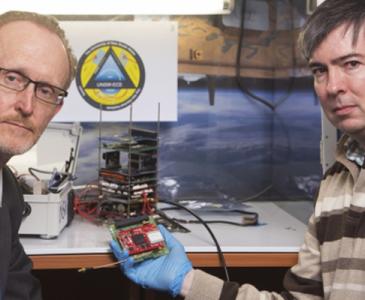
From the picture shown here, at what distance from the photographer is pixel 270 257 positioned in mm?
1280

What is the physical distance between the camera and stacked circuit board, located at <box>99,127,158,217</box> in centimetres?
150

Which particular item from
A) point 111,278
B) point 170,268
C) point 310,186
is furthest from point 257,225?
point 111,278

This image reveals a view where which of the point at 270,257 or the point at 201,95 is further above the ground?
the point at 201,95

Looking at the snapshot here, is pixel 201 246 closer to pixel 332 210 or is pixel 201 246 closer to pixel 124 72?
pixel 332 210

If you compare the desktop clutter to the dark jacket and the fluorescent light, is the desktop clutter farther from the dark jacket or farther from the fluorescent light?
the fluorescent light

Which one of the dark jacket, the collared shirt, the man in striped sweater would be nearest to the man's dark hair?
the man in striped sweater

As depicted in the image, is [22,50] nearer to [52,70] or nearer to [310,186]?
[52,70]

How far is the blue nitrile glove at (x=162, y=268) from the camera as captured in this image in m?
1.23

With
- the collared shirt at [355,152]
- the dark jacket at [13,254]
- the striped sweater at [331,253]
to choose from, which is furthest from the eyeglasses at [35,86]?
the collared shirt at [355,152]

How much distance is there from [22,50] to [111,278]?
3.77 feet

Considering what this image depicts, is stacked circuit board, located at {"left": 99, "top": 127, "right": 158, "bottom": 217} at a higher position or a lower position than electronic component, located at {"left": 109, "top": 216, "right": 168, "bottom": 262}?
higher

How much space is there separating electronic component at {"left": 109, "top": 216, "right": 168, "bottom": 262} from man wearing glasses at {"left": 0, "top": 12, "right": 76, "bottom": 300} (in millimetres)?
257

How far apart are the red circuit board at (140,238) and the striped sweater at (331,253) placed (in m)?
0.14

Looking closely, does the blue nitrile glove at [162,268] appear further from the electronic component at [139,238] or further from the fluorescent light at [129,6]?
the fluorescent light at [129,6]
